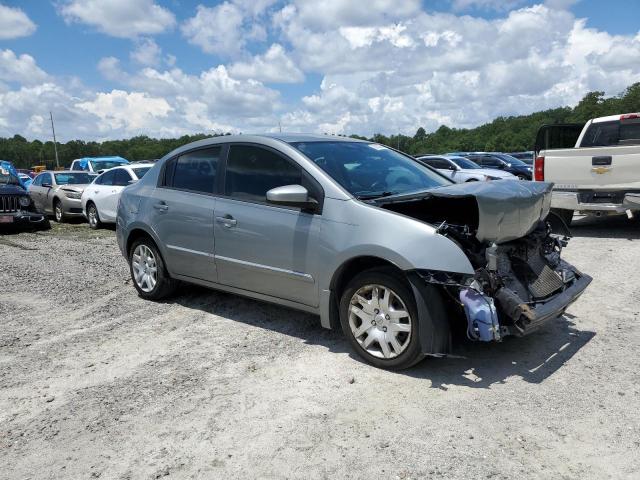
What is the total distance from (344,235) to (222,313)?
2.11m

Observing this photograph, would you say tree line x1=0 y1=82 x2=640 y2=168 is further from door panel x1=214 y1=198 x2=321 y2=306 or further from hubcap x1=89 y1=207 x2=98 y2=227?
door panel x1=214 y1=198 x2=321 y2=306

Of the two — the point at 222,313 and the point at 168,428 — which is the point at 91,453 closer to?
the point at 168,428

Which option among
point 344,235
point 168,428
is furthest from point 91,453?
point 344,235

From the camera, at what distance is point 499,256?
4.27 m

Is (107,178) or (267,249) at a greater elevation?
(107,178)

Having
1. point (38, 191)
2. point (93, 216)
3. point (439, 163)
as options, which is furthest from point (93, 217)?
point (439, 163)

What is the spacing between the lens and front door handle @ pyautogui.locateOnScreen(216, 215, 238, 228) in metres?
5.14

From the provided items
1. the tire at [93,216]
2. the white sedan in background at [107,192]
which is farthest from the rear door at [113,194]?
the tire at [93,216]

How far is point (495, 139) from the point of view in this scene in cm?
7662

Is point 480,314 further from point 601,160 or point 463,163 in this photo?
point 463,163

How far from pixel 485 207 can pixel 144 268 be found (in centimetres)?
394

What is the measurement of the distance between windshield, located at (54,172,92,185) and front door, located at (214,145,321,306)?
12.5 m

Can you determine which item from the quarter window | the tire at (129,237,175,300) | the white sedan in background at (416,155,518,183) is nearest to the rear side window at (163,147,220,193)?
the tire at (129,237,175,300)

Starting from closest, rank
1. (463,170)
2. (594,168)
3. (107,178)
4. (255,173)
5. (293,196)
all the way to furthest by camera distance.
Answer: (293,196) → (255,173) → (594,168) → (107,178) → (463,170)
